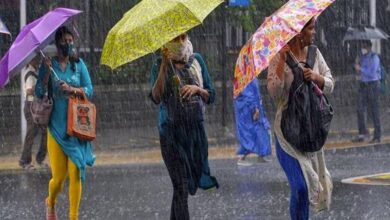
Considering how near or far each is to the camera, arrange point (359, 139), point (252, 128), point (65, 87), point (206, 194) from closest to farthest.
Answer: point (65, 87) < point (206, 194) < point (252, 128) < point (359, 139)

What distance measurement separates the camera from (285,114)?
7742mm

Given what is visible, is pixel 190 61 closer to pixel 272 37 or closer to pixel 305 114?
pixel 305 114

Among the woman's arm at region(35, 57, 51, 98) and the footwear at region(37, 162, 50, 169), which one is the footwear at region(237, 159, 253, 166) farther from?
the woman's arm at region(35, 57, 51, 98)

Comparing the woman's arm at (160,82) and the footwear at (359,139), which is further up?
the woman's arm at (160,82)

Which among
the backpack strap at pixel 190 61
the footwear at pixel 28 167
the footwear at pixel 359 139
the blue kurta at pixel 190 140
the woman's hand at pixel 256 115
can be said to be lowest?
the footwear at pixel 359 139

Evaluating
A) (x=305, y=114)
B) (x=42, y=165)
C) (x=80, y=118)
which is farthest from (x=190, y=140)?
(x=42, y=165)

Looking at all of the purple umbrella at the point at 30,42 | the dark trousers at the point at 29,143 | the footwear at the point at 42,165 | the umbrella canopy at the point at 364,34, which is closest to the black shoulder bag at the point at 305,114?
the purple umbrella at the point at 30,42

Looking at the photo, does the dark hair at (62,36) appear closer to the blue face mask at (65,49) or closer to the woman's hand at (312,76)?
the blue face mask at (65,49)

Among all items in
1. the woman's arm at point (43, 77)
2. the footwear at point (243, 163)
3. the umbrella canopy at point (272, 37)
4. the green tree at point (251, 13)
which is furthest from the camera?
the green tree at point (251, 13)

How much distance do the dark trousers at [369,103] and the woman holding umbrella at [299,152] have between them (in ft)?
38.9

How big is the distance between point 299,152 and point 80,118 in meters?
A: 2.27

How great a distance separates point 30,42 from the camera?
9.16m

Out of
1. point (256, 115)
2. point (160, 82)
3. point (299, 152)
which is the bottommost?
point (256, 115)

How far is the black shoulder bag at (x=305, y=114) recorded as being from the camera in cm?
764
